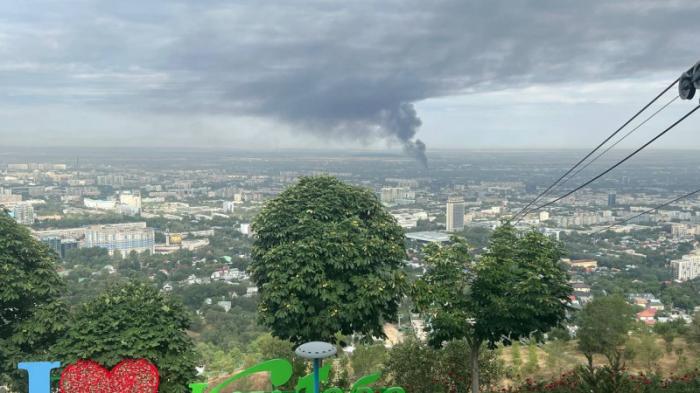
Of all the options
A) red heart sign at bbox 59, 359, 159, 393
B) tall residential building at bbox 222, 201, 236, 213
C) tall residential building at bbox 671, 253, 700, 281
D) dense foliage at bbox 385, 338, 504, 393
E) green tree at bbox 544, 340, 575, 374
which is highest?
red heart sign at bbox 59, 359, 159, 393

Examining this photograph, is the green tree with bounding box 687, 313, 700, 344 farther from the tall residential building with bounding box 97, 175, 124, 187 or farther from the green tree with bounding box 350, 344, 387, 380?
the tall residential building with bounding box 97, 175, 124, 187

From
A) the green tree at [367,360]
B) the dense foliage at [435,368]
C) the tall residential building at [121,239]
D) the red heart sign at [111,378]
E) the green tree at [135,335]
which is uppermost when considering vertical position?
the green tree at [135,335]

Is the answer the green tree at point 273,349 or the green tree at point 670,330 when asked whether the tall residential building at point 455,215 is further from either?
the green tree at point 273,349

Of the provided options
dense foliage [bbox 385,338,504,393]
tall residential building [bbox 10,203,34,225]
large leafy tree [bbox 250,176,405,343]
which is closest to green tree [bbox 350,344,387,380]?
dense foliage [bbox 385,338,504,393]

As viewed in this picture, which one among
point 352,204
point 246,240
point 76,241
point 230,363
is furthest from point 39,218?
point 352,204

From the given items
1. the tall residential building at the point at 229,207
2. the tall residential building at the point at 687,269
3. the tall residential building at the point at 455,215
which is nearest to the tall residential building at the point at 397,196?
the tall residential building at the point at 455,215

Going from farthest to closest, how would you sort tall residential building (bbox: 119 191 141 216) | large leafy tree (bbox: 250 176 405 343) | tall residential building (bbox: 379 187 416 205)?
1. tall residential building (bbox: 119 191 141 216)
2. tall residential building (bbox: 379 187 416 205)
3. large leafy tree (bbox: 250 176 405 343)
